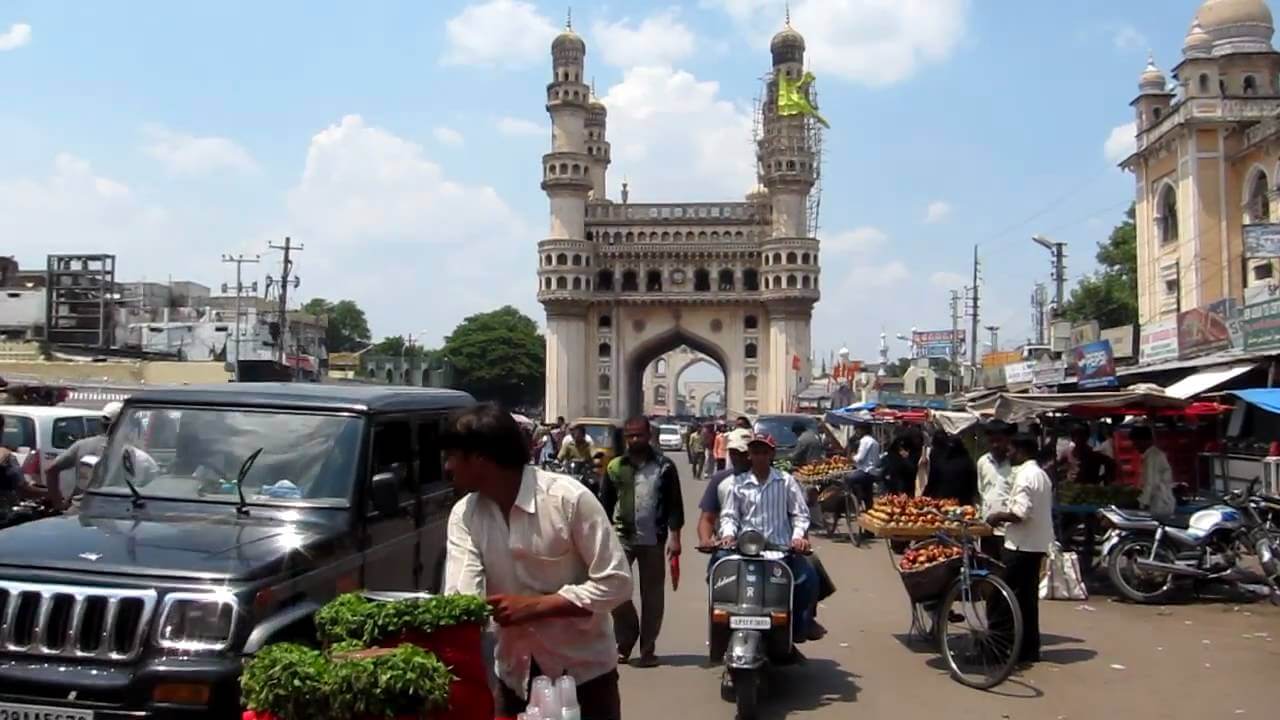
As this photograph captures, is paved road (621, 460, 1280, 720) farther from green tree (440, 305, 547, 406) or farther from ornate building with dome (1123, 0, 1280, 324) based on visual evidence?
green tree (440, 305, 547, 406)

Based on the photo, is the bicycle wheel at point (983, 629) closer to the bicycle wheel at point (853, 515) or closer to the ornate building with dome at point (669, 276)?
the bicycle wheel at point (853, 515)

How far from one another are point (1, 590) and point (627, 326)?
64750 mm

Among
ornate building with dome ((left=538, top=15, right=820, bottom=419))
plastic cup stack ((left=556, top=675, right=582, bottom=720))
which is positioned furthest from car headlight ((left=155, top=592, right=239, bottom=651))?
ornate building with dome ((left=538, top=15, right=820, bottom=419))

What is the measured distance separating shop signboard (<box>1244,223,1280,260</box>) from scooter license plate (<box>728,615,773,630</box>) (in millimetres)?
18741

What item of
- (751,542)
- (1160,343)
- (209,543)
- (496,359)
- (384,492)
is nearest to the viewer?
(209,543)

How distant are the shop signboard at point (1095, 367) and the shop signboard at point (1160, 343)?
4.68 ft

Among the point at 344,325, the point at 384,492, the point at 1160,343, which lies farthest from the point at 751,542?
the point at 344,325

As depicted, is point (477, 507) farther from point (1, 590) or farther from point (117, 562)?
point (1, 590)

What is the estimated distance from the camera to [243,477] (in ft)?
17.8

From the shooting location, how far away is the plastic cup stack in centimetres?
297

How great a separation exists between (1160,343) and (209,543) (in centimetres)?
2241

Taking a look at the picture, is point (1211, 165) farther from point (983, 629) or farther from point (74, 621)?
point (74, 621)

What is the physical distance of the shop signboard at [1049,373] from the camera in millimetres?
25656

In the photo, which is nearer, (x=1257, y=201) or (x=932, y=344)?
(x=1257, y=201)
